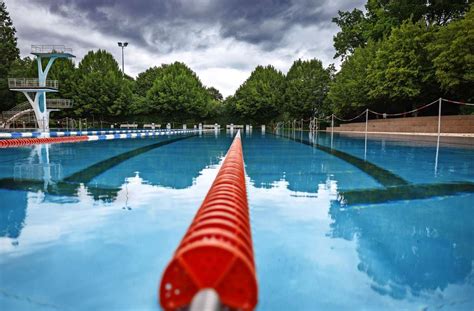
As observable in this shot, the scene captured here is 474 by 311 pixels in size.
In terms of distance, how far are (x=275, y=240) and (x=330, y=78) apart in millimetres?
48150

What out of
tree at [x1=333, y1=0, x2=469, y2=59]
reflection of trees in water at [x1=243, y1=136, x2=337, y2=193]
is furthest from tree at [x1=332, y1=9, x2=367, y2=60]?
reflection of trees in water at [x1=243, y1=136, x2=337, y2=193]

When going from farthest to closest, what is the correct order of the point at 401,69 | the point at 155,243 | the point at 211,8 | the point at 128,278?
1. the point at 211,8
2. the point at 401,69
3. the point at 155,243
4. the point at 128,278

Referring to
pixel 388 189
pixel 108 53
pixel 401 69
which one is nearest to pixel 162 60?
pixel 108 53

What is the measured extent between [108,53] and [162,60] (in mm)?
13649

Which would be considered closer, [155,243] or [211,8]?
[155,243]

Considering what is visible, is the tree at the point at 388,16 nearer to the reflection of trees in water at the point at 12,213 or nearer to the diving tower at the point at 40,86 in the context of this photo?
the reflection of trees in water at the point at 12,213

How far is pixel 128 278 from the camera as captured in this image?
A: 238 cm

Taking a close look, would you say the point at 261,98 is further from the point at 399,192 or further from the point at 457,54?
the point at 399,192

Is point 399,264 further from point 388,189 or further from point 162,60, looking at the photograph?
point 162,60

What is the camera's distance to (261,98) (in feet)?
185

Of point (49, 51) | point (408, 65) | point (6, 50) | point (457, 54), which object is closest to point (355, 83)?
point (408, 65)

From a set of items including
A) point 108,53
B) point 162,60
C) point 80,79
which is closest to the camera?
point 80,79

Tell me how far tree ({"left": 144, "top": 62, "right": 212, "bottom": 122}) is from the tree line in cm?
16

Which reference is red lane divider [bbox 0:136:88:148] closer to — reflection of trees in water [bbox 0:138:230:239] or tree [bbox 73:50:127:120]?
reflection of trees in water [bbox 0:138:230:239]
